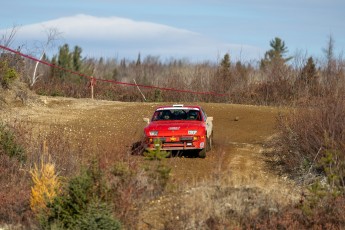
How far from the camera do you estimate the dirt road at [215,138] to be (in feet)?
42.1

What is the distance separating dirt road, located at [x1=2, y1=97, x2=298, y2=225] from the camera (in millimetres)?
12844

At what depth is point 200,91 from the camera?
131 feet

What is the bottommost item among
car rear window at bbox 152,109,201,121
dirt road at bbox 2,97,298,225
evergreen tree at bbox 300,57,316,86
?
dirt road at bbox 2,97,298,225

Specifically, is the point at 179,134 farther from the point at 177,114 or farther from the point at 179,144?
the point at 177,114

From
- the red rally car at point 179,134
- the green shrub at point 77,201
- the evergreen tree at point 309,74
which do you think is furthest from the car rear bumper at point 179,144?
the evergreen tree at point 309,74

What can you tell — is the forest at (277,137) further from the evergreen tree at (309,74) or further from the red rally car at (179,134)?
the red rally car at (179,134)

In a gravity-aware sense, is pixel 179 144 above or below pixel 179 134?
below

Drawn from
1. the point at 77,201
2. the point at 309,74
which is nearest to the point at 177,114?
the point at 77,201

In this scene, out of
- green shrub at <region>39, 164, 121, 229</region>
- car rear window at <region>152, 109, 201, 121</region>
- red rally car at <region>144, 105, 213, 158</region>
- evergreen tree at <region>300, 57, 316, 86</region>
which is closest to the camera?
green shrub at <region>39, 164, 121, 229</region>

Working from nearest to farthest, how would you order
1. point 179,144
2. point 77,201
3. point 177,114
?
point 77,201, point 179,144, point 177,114

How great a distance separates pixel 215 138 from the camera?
947 inches

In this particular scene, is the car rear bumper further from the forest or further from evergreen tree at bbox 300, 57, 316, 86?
evergreen tree at bbox 300, 57, 316, 86

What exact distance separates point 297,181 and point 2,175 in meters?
6.70

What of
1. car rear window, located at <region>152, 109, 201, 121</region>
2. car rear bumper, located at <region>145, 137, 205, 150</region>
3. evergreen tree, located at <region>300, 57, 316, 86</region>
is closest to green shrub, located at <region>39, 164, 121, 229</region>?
car rear bumper, located at <region>145, 137, 205, 150</region>
